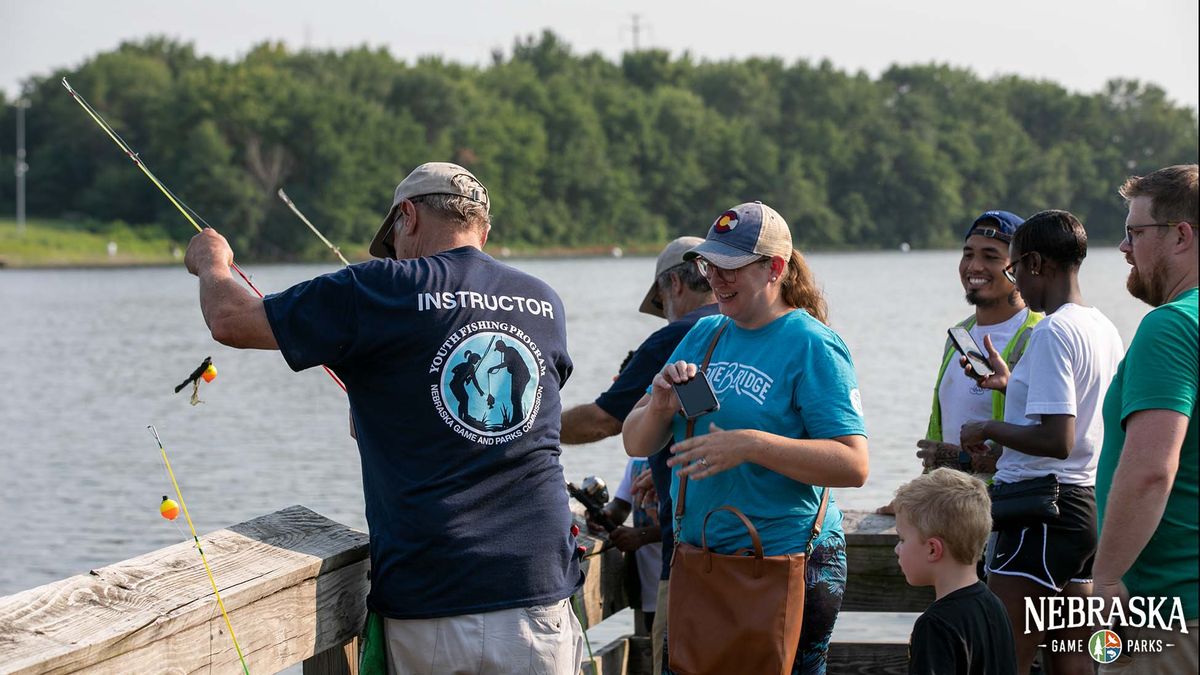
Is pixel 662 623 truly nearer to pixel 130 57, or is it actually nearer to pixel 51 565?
pixel 51 565

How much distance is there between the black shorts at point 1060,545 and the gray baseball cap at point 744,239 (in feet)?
3.84

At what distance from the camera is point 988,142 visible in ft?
296

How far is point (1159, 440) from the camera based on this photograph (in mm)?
2910

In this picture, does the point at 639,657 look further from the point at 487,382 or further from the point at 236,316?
the point at 236,316

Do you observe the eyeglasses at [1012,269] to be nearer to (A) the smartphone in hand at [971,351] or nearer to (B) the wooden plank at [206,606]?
(A) the smartphone in hand at [971,351]

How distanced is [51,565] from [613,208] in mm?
70184

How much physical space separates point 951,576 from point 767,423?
22.2 inches

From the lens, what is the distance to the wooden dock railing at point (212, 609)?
258 centimetres

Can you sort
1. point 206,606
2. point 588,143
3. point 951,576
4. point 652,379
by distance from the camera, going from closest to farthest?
point 206,606 → point 951,576 → point 652,379 → point 588,143

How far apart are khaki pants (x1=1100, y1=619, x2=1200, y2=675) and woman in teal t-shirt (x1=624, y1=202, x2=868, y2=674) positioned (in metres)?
0.72

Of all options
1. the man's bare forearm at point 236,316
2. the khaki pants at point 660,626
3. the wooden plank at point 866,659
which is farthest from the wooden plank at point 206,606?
the wooden plank at point 866,659

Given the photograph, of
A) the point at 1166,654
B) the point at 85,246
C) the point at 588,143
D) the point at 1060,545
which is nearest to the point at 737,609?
the point at 1166,654

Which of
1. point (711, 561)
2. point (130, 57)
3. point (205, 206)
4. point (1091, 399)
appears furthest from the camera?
point (130, 57)

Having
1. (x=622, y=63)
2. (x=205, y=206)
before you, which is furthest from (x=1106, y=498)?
(x=622, y=63)
